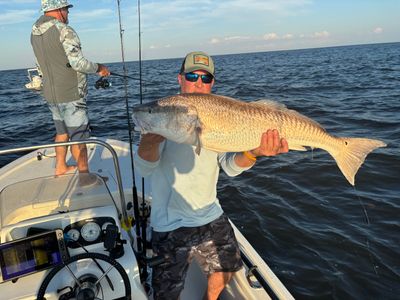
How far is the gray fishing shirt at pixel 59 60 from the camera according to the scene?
16.8 ft

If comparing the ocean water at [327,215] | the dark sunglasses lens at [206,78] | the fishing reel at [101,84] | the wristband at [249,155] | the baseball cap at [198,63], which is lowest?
the ocean water at [327,215]

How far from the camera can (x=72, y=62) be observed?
205 inches

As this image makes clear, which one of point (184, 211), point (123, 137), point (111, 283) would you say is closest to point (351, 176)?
point (184, 211)

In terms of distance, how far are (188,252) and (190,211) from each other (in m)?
0.41

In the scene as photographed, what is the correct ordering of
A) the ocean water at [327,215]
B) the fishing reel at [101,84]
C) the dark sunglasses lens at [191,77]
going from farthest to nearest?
the fishing reel at [101,84] < the ocean water at [327,215] < the dark sunglasses lens at [191,77]

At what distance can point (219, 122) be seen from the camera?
3.07 metres

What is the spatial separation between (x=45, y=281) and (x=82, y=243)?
0.52 m

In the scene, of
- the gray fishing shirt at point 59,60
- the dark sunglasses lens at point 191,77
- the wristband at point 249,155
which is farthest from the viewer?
the gray fishing shirt at point 59,60

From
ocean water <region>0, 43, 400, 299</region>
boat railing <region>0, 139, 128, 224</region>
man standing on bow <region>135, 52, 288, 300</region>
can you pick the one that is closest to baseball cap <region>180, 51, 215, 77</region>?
man standing on bow <region>135, 52, 288, 300</region>

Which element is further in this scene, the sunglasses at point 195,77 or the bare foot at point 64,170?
the bare foot at point 64,170

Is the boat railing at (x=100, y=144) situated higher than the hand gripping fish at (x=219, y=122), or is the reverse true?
the hand gripping fish at (x=219, y=122)

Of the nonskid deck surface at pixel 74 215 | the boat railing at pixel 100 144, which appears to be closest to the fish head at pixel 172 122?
the boat railing at pixel 100 144

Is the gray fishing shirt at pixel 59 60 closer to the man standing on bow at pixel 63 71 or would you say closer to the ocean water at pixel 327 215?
the man standing on bow at pixel 63 71

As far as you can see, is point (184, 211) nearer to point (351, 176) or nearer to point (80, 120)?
point (351, 176)
